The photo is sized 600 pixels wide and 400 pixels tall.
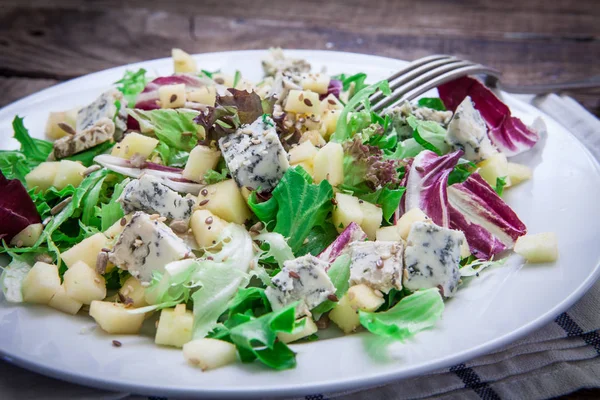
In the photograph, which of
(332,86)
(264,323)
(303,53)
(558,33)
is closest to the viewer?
(264,323)

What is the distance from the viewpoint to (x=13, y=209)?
3416mm

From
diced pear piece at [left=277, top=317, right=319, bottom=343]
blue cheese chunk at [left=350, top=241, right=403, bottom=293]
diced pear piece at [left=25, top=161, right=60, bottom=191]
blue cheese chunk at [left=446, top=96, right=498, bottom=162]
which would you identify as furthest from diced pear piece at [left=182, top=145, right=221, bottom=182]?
blue cheese chunk at [left=446, top=96, right=498, bottom=162]

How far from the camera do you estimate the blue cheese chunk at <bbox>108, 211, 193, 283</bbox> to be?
3.00 meters

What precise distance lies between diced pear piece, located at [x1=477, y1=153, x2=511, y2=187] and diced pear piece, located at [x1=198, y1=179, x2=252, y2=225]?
1.39m

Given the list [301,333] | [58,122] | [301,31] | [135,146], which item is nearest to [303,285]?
[301,333]

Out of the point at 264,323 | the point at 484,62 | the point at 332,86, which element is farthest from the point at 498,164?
the point at 484,62

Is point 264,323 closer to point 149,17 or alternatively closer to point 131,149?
point 131,149

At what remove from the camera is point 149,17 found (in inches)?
280

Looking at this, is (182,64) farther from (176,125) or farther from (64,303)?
(64,303)

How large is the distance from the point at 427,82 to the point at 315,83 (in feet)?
2.42

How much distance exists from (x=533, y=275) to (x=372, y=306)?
0.77 m

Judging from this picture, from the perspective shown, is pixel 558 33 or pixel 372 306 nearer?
pixel 372 306

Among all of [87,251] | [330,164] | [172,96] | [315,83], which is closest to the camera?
[87,251]

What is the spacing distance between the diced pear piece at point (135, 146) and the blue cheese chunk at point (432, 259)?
1570 mm
